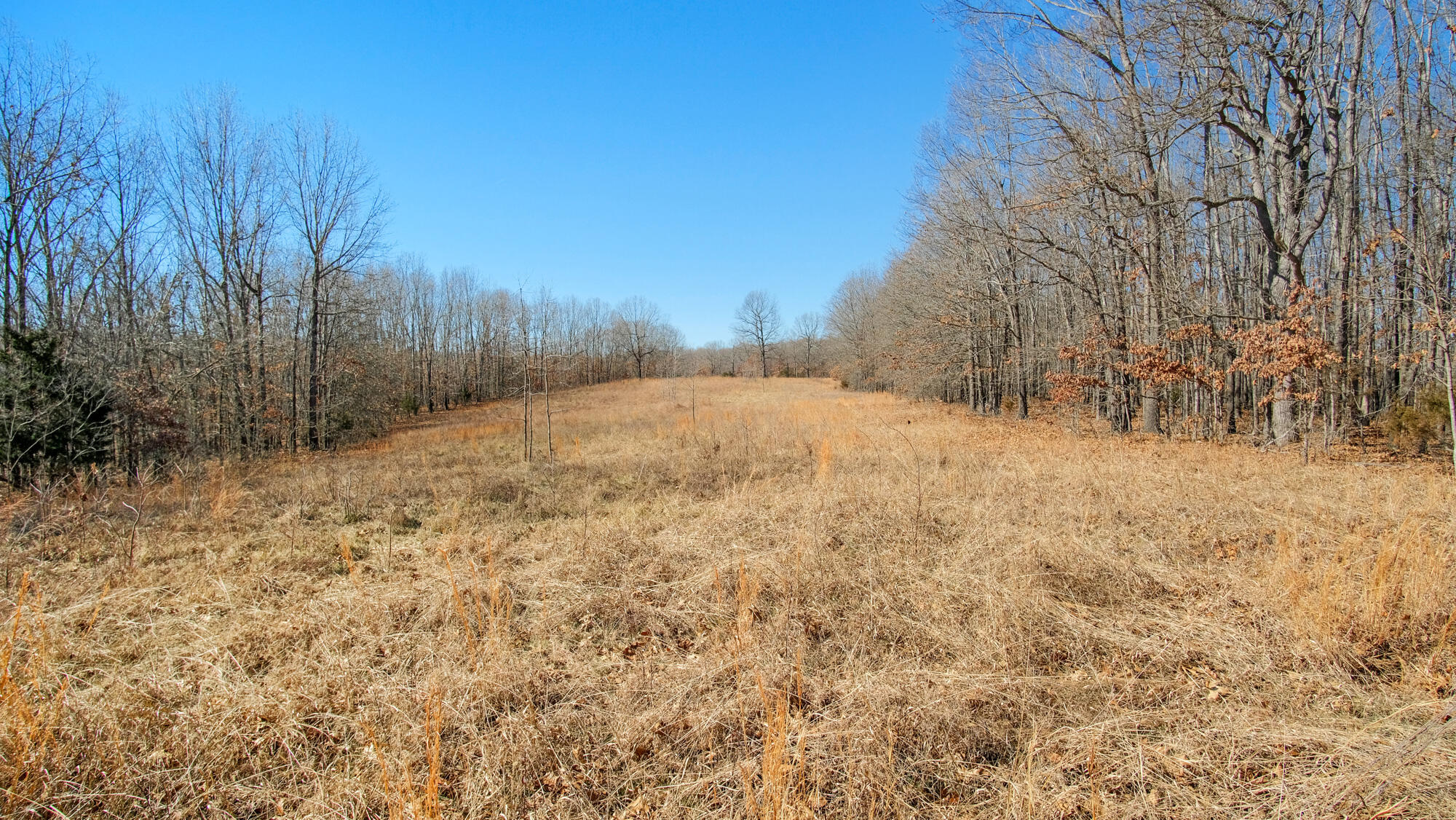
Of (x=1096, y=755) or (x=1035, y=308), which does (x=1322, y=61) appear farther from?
(x=1096, y=755)

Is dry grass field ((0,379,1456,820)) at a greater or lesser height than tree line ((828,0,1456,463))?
lesser

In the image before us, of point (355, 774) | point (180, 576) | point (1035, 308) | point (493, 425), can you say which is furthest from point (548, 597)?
point (1035, 308)

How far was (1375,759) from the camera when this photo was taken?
2064mm

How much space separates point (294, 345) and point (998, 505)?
18.7 metres

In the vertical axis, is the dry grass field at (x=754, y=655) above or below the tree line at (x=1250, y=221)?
below

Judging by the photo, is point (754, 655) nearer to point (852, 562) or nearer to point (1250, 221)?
point (852, 562)

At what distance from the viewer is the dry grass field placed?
7.20ft

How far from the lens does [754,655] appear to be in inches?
121

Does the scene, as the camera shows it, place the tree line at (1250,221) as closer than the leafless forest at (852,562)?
No

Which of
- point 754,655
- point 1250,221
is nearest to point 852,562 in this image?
point 754,655

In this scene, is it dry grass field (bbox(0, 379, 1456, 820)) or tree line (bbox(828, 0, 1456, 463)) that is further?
tree line (bbox(828, 0, 1456, 463))

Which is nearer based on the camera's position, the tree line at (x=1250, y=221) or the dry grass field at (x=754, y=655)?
the dry grass field at (x=754, y=655)

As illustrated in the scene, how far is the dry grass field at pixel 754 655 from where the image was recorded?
2193 mm

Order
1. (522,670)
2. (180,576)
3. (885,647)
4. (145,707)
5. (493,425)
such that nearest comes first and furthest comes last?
(145,707) → (522,670) → (885,647) → (180,576) → (493,425)
